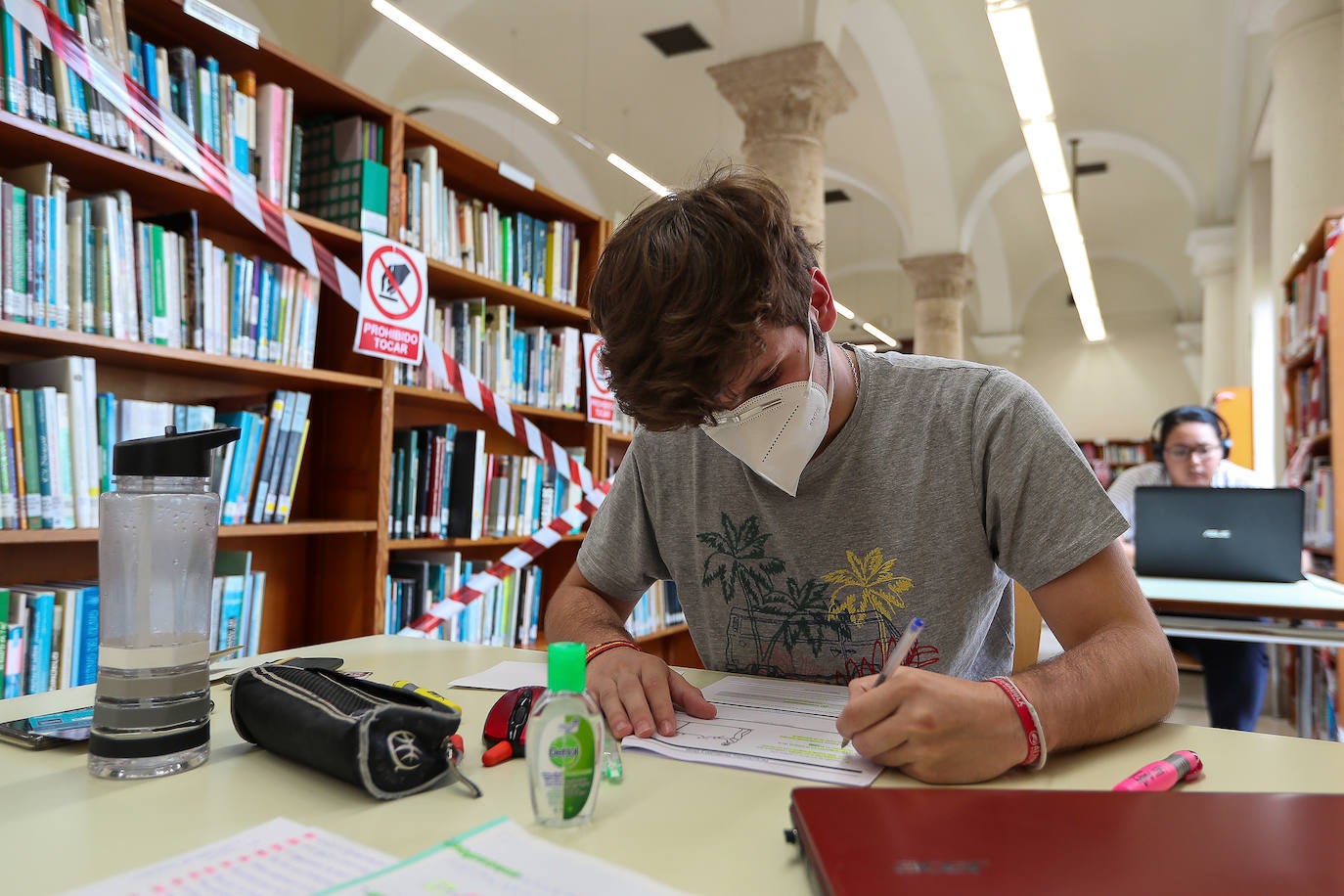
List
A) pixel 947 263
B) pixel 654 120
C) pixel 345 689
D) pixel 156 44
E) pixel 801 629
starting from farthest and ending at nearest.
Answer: pixel 947 263
pixel 654 120
pixel 156 44
pixel 801 629
pixel 345 689

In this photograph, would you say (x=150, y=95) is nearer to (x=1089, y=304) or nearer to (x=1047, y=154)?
(x=1047, y=154)

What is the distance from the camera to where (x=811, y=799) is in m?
0.61

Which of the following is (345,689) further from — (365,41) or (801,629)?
(365,41)

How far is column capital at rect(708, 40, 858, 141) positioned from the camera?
5.24 meters

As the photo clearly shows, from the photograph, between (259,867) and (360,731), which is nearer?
(259,867)

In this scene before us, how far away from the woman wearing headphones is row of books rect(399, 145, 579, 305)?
2.19m

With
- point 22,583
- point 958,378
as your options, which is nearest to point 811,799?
point 958,378

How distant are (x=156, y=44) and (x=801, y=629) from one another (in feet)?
7.20

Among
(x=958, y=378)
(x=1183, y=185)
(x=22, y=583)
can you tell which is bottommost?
(x=22, y=583)

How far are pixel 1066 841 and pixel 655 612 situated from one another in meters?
3.09

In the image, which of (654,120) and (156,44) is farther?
(654,120)

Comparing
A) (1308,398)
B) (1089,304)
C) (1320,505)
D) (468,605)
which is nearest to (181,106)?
(468,605)

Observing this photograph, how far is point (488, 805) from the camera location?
27.1 inches

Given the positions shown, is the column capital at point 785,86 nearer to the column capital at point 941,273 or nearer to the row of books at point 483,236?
the row of books at point 483,236
